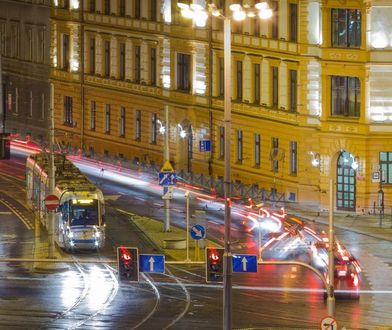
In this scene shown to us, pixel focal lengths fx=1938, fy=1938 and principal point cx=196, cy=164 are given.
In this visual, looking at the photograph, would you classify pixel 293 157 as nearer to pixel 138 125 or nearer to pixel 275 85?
pixel 275 85

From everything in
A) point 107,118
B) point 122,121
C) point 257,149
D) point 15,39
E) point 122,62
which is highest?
point 15,39

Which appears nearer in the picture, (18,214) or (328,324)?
(328,324)

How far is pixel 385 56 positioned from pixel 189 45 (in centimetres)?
2050

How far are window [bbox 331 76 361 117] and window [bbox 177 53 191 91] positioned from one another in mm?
18212

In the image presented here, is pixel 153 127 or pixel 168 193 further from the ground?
pixel 153 127

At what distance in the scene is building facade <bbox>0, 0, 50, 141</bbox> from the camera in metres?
145

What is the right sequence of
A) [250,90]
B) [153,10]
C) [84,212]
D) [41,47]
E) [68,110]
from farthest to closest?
[41,47] → [68,110] → [153,10] → [250,90] → [84,212]

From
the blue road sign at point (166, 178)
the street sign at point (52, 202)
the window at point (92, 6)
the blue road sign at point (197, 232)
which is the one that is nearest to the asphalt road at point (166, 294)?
the blue road sign at point (197, 232)

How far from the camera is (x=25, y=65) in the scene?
14950 cm

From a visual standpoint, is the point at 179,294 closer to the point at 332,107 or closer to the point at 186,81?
the point at 332,107

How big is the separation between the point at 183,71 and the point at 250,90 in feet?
33.0

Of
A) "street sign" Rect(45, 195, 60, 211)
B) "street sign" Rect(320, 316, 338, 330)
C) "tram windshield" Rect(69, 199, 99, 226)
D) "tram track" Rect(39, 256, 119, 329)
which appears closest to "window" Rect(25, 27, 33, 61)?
"tram windshield" Rect(69, 199, 99, 226)

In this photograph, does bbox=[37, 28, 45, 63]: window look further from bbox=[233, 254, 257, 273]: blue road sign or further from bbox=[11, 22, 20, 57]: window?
bbox=[233, 254, 257, 273]: blue road sign

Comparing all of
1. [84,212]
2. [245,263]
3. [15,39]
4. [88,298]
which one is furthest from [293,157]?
[15,39]
